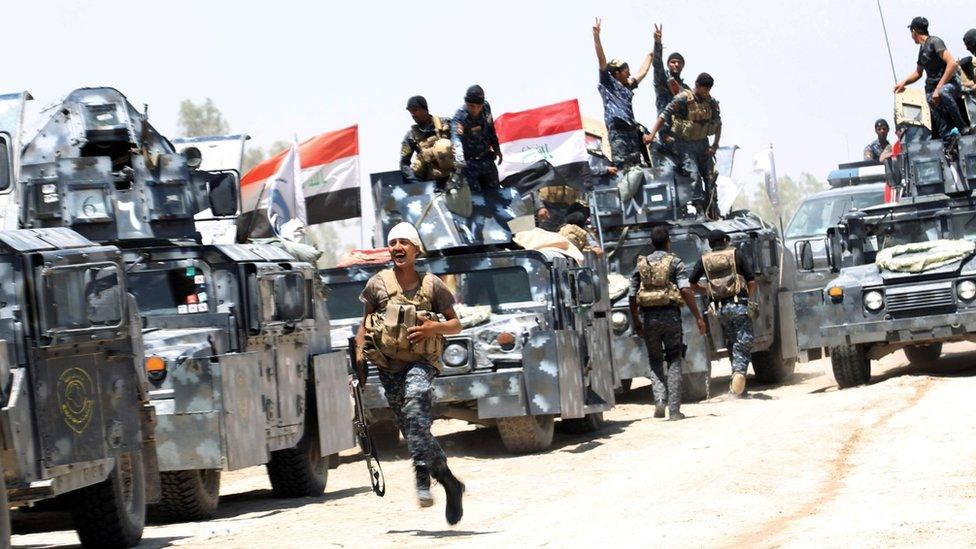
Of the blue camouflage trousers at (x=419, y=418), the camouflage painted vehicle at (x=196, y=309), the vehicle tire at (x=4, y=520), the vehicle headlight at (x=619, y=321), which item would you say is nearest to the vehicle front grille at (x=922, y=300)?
the vehicle headlight at (x=619, y=321)

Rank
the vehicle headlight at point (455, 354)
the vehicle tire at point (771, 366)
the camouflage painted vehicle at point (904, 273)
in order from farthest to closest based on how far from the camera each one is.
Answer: the vehicle tire at point (771, 366) → the camouflage painted vehicle at point (904, 273) → the vehicle headlight at point (455, 354)

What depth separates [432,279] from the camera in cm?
1048

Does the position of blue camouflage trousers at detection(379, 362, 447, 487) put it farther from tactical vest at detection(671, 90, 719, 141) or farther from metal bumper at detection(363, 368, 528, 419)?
tactical vest at detection(671, 90, 719, 141)

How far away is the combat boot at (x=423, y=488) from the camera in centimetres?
1020

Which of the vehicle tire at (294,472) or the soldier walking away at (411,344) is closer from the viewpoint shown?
the soldier walking away at (411,344)

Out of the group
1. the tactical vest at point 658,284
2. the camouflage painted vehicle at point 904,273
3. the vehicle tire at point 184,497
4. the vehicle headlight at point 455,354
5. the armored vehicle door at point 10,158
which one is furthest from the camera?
the camouflage painted vehicle at point 904,273

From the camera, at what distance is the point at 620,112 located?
21781mm

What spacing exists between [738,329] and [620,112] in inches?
151

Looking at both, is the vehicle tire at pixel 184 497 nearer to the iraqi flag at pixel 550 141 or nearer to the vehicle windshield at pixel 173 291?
the vehicle windshield at pixel 173 291

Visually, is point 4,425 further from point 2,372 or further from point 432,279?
point 432,279

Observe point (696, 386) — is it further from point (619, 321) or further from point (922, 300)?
point (922, 300)

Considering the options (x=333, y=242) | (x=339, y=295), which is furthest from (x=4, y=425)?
(x=333, y=242)

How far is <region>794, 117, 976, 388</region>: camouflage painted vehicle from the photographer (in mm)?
17844

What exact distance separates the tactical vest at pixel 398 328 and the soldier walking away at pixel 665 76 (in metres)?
12.0
